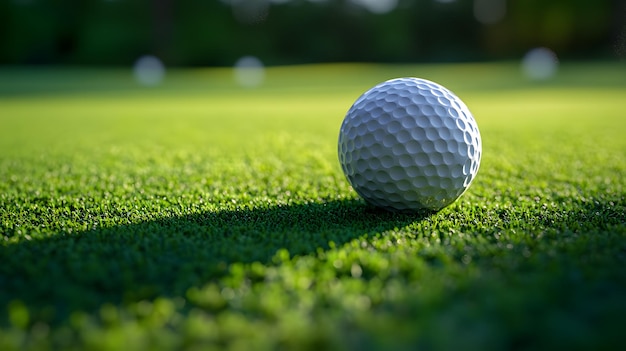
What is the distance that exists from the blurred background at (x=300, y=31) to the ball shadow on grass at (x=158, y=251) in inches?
1105

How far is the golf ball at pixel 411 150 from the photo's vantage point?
104 inches

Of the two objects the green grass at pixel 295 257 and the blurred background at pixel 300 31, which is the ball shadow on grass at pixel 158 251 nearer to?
the green grass at pixel 295 257

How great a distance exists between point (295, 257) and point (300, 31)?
3004 centimetres

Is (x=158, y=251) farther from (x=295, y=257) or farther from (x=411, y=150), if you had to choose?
(x=411, y=150)

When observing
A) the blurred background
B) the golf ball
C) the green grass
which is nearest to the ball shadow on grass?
the green grass

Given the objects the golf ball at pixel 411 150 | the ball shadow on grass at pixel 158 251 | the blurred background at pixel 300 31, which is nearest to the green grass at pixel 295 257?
the ball shadow on grass at pixel 158 251

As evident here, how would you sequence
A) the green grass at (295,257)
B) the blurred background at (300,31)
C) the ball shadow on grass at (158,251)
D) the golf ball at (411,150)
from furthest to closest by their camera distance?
the blurred background at (300,31) < the golf ball at (411,150) < the ball shadow on grass at (158,251) < the green grass at (295,257)

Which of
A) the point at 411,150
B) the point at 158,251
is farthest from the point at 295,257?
the point at 411,150

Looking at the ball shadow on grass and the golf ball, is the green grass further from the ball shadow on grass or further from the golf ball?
the golf ball

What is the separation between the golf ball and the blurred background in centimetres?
2777

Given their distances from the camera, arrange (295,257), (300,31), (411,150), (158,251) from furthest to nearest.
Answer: (300,31)
(411,150)
(158,251)
(295,257)

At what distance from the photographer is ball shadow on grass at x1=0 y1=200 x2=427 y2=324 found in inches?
67.9

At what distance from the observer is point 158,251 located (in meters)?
2.07

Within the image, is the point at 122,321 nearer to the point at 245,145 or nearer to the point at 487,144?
the point at 245,145
